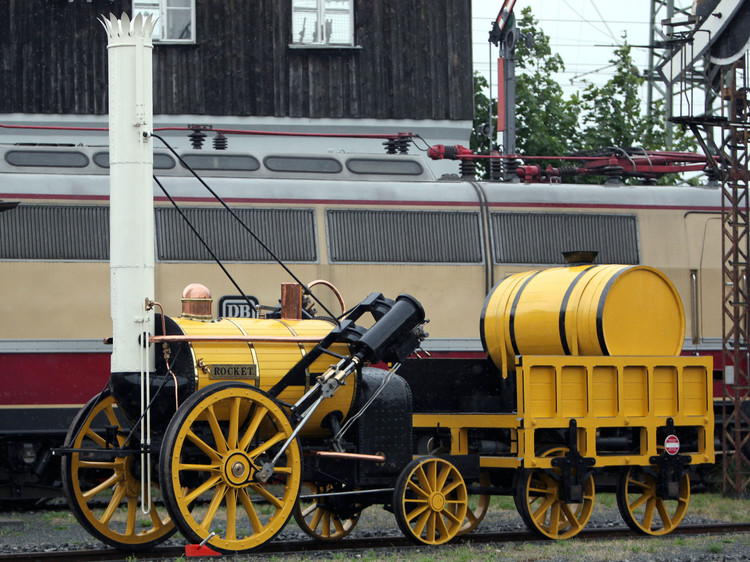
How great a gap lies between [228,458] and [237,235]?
5398 mm

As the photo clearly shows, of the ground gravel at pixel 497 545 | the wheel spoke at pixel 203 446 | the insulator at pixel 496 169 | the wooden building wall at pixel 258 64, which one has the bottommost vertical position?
the ground gravel at pixel 497 545

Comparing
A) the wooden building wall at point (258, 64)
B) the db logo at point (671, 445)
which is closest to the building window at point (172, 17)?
the wooden building wall at point (258, 64)

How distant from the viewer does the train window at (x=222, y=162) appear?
14.8 meters

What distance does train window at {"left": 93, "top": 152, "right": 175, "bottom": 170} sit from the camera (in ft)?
47.6

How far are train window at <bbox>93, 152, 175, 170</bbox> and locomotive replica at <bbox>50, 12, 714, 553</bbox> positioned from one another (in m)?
3.77

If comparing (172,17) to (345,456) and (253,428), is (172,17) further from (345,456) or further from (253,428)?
(253,428)

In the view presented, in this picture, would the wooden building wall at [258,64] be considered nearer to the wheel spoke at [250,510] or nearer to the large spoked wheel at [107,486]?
the large spoked wheel at [107,486]

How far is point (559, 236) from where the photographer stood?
15352 mm

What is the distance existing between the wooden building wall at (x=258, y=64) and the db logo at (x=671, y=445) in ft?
33.7

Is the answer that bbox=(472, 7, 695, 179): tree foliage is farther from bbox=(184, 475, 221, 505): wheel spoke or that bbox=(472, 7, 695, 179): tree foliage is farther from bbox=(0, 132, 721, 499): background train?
bbox=(184, 475, 221, 505): wheel spoke

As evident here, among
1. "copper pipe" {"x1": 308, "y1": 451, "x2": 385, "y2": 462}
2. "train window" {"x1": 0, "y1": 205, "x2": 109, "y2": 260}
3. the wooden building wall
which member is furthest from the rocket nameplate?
the wooden building wall

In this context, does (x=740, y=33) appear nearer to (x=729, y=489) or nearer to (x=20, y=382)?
(x=729, y=489)

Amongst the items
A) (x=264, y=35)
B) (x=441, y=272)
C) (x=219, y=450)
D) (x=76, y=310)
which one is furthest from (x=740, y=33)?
(x=219, y=450)

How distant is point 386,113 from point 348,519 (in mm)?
10630
